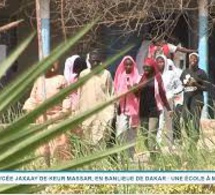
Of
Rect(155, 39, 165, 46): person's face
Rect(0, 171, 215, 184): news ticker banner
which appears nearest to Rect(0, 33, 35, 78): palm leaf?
Rect(0, 171, 215, 184): news ticker banner

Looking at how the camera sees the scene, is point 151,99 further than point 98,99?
Yes

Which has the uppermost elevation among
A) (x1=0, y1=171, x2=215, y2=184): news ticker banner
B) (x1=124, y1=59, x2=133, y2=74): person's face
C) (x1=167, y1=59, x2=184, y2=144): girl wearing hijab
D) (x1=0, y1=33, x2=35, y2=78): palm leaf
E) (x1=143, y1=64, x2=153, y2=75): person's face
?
(x1=124, y1=59, x2=133, y2=74): person's face

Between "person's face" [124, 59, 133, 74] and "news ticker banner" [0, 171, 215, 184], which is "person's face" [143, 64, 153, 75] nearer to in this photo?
"person's face" [124, 59, 133, 74]

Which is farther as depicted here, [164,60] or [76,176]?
→ [164,60]

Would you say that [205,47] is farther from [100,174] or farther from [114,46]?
[100,174]

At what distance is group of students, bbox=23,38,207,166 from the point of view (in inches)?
234

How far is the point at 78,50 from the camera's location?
13.7 meters

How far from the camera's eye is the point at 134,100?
27.3ft

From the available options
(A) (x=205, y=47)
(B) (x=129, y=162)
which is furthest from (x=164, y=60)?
(B) (x=129, y=162)

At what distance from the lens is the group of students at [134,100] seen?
5.95m

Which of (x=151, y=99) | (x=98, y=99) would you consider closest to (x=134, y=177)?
(x=98, y=99)

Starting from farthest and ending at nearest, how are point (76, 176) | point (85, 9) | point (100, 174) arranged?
point (85, 9) → point (100, 174) → point (76, 176)

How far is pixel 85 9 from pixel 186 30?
379 centimetres

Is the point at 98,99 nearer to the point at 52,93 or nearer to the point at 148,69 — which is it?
the point at 148,69
